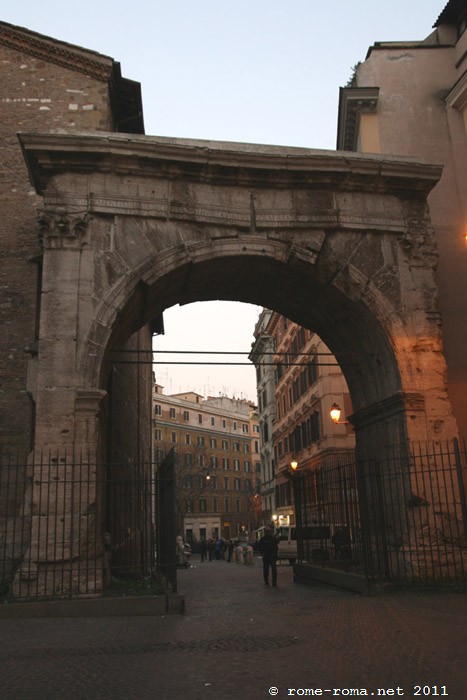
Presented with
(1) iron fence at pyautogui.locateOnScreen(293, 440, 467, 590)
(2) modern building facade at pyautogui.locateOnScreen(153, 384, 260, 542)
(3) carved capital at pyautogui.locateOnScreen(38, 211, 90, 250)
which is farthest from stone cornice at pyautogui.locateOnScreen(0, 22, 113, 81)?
(2) modern building facade at pyautogui.locateOnScreen(153, 384, 260, 542)

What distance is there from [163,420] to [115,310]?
49.7 meters

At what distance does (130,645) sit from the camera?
6.94m

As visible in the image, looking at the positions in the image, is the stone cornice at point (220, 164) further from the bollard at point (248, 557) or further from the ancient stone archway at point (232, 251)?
the bollard at point (248, 557)

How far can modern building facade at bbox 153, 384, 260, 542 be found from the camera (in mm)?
59781

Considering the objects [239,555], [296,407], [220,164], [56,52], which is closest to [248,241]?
[220,164]

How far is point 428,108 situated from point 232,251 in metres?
7.93

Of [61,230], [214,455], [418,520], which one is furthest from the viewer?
[214,455]

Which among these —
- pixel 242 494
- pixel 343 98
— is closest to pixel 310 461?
pixel 343 98

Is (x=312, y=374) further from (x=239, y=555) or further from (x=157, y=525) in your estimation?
(x=157, y=525)

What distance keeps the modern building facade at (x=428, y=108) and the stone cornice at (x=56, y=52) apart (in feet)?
20.0

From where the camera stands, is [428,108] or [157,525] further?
[428,108]

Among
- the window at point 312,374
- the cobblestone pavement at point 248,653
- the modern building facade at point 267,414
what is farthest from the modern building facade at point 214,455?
the cobblestone pavement at point 248,653

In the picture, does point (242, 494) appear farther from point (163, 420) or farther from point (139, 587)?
point (139, 587)

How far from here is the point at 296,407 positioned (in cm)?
3541
